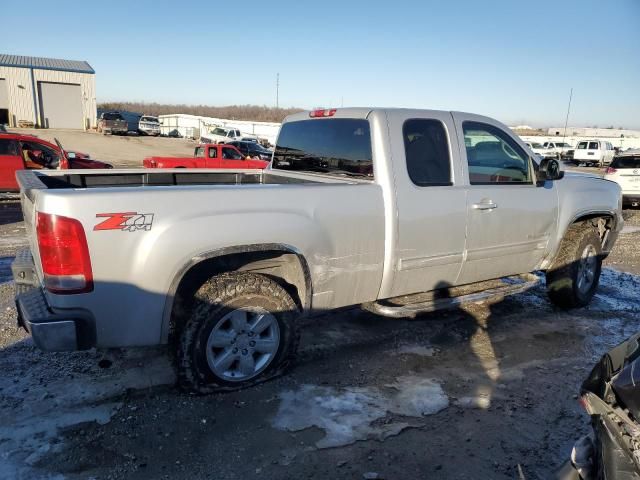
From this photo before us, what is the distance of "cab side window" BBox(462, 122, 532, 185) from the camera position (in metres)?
4.22

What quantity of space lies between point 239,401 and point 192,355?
479 millimetres

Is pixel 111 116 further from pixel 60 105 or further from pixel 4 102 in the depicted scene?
pixel 4 102

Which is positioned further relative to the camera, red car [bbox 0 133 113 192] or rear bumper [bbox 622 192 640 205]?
rear bumper [bbox 622 192 640 205]

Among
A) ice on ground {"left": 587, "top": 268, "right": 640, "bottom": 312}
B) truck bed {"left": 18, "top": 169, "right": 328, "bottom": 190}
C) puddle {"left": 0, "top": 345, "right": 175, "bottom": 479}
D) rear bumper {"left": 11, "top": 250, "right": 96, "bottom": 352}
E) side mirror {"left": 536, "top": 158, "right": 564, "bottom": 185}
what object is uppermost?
side mirror {"left": 536, "top": 158, "right": 564, "bottom": 185}

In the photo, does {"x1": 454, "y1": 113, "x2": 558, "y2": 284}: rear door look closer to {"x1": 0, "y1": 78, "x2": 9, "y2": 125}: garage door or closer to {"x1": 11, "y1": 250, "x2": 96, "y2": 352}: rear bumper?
{"x1": 11, "y1": 250, "x2": 96, "y2": 352}: rear bumper

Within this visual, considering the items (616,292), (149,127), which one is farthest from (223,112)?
(616,292)

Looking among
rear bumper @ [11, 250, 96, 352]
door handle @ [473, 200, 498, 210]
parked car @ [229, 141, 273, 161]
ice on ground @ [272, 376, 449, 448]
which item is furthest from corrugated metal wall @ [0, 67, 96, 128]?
ice on ground @ [272, 376, 449, 448]

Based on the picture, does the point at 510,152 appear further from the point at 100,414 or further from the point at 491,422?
the point at 100,414

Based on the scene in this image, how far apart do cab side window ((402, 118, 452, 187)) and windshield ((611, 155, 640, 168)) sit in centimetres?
1216

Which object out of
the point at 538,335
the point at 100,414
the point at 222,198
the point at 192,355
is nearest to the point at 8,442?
the point at 100,414

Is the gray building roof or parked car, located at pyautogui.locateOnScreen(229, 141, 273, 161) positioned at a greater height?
A: the gray building roof

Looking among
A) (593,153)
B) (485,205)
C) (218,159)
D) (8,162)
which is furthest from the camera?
(593,153)

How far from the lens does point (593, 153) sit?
33.8 metres

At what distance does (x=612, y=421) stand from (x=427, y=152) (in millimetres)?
2543
